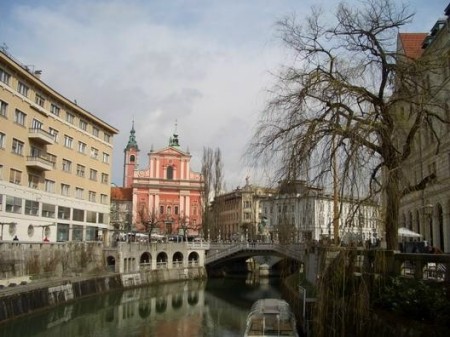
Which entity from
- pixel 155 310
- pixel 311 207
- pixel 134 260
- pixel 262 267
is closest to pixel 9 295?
pixel 155 310

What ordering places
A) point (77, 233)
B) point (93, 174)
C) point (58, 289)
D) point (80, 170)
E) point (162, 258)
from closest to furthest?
point (58, 289) → point (77, 233) → point (80, 170) → point (93, 174) → point (162, 258)

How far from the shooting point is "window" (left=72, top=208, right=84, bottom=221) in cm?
5719

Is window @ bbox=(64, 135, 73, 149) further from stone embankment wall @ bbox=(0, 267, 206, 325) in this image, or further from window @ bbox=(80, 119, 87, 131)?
stone embankment wall @ bbox=(0, 267, 206, 325)

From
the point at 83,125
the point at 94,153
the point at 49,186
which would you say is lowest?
the point at 49,186

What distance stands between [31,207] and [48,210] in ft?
10.9

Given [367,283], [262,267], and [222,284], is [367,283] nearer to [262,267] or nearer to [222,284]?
[222,284]

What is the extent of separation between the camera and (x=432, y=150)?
3381 cm

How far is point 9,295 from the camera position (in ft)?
97.3

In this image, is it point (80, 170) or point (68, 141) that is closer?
point (68, 141)

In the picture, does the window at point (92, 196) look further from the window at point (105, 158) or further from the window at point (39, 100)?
the window at point (39, 100)

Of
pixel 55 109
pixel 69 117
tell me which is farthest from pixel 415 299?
pixel 69 117

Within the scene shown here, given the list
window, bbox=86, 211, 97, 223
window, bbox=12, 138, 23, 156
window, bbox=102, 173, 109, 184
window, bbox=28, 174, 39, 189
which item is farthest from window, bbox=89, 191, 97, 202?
window, bbox=12, 138, 23, 156

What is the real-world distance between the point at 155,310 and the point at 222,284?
82.8ft

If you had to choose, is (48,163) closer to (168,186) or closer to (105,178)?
(105,178)
